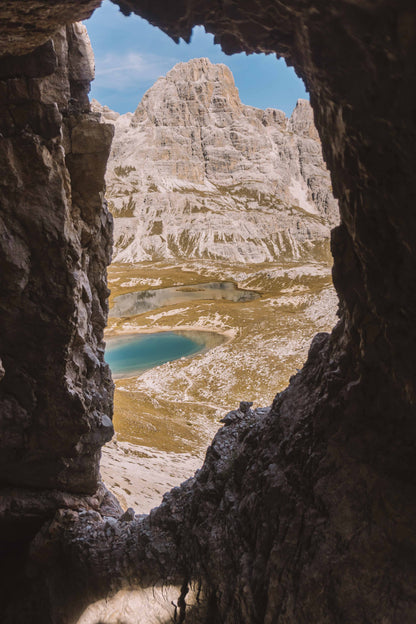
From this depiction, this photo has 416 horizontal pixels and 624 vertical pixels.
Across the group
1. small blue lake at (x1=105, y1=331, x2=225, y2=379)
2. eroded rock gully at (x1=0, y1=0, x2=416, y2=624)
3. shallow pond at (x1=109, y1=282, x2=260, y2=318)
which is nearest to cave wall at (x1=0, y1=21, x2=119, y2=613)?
eroded rock gully at (x1=0, y1=0, x2=416, y2=624)

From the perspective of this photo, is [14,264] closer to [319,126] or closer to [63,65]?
[63,65]

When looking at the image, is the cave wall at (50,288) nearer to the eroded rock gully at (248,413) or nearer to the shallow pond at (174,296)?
the eroded rock gully at (248,413)

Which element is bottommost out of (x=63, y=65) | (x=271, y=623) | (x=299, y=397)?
(x=271, y=623)

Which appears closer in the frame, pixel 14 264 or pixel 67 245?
pixel 14 264

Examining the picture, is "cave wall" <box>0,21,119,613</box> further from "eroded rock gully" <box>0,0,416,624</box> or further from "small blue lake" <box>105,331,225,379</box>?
"small blue lake" <box>105,331,225,379</box>

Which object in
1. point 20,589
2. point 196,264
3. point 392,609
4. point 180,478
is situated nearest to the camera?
point 392,609

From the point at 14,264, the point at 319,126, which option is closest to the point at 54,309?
the point at 14,264

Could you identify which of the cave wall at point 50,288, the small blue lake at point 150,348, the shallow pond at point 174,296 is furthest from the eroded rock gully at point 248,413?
the shallow pond at point 174,296

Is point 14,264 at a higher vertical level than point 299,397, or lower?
higher
